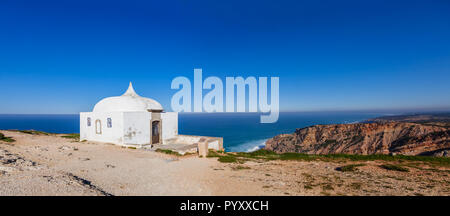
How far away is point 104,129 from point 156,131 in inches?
171

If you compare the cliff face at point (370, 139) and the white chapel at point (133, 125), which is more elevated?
the white chapel at point (133, 125)

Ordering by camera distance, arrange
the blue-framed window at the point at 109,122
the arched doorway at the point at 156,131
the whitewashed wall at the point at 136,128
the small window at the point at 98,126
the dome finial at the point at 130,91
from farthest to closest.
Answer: the dome finial at the point at 130,91, the arched doorway at the point at 156,131, the small window at the point at 98,126, the blue-framed window at the point at 109,122, the whitewashed wall at the point at 136,128

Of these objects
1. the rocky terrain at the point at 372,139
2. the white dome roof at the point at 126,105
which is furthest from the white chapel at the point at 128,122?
the rocky terrain at the point at 372,139

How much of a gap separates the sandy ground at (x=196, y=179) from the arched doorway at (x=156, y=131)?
22.5ft

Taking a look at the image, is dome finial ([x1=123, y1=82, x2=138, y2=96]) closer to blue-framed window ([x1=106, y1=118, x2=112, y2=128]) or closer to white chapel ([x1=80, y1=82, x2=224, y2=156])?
white chapel ([x1=80, y1=82, x2=224, y2=156])

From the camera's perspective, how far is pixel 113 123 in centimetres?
1681

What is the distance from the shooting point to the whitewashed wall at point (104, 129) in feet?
54.1

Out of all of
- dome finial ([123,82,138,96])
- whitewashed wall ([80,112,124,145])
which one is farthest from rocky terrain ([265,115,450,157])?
whitewashed wall ([80,112,124,145])

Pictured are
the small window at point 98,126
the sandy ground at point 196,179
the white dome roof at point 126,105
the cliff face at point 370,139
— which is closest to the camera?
the sandy ground at point 196,179

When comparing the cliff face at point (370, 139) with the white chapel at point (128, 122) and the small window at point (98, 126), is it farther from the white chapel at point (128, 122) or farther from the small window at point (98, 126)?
the small window at point (98, 126)

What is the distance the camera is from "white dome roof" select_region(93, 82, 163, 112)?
1730 cm
